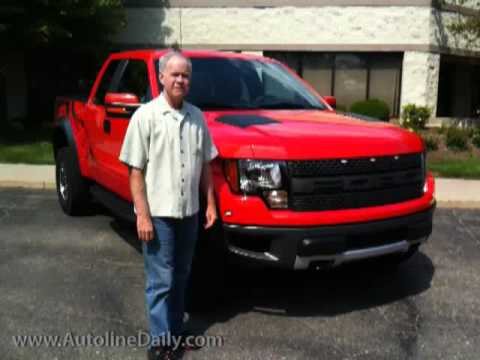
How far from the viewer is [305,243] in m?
3.43

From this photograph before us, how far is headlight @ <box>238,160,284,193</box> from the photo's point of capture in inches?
136

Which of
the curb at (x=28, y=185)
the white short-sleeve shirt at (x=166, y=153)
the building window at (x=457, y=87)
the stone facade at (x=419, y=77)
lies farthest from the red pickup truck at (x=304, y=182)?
the building window at (x=457, y=87)

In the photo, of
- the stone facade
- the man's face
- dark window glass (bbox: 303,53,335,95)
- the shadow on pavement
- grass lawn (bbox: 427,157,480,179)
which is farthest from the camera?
dark window glass (bbox: 303,53,335,95)

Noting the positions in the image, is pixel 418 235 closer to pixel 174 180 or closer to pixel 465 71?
pixel 174 180

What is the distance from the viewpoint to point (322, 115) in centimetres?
443

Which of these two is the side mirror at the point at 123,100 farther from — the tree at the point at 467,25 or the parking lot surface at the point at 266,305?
the tree at the point at 467,25

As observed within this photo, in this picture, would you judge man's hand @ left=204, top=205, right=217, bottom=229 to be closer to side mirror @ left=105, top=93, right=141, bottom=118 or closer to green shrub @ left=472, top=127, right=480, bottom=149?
side mirror @ left=105, top=93, right=141, bottom=118

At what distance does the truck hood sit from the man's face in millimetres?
685

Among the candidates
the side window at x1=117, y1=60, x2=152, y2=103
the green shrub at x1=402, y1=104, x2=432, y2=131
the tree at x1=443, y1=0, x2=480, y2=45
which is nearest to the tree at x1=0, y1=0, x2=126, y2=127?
the side window at x1=117, y1=60, x2=152, y2=103

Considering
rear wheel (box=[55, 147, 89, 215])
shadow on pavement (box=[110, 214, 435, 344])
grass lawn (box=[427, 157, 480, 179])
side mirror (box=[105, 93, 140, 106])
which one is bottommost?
grass lawn (box=[427, 157, 480, 179])

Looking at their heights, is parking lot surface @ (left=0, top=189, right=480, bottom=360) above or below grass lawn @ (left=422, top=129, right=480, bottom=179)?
above

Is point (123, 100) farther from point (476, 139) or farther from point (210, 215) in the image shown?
A: point (476, 139)

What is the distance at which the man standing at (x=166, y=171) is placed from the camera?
295cm

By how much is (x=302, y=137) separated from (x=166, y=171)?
1027 millimetres
